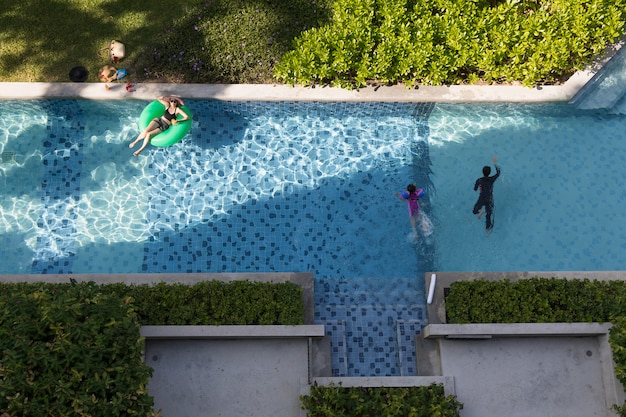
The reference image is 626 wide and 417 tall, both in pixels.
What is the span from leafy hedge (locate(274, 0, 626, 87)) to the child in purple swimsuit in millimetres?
2145

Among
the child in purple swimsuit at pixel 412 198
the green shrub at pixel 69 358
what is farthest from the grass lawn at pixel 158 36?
the green shrub at pixel 69 358

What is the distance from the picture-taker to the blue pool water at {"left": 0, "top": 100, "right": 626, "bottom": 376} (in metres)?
12.5

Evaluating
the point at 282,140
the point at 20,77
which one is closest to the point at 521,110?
the point at 282,140

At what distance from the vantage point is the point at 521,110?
1365cm

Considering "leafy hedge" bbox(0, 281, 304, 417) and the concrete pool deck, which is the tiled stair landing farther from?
the concrete pool deck

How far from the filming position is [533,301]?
11.1m

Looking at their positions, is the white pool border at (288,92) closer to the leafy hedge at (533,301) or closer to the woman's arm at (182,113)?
the woman's arm at (182,113)

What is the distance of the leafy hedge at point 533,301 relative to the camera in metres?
11.0

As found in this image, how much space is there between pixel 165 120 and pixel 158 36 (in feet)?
7.15

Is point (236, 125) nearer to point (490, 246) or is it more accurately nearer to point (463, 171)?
point (463, 171)

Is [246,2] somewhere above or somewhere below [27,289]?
above

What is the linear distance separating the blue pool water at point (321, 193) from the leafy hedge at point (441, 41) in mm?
725

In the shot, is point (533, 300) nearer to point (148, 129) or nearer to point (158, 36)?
point (148, 129)

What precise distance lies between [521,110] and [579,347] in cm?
492
